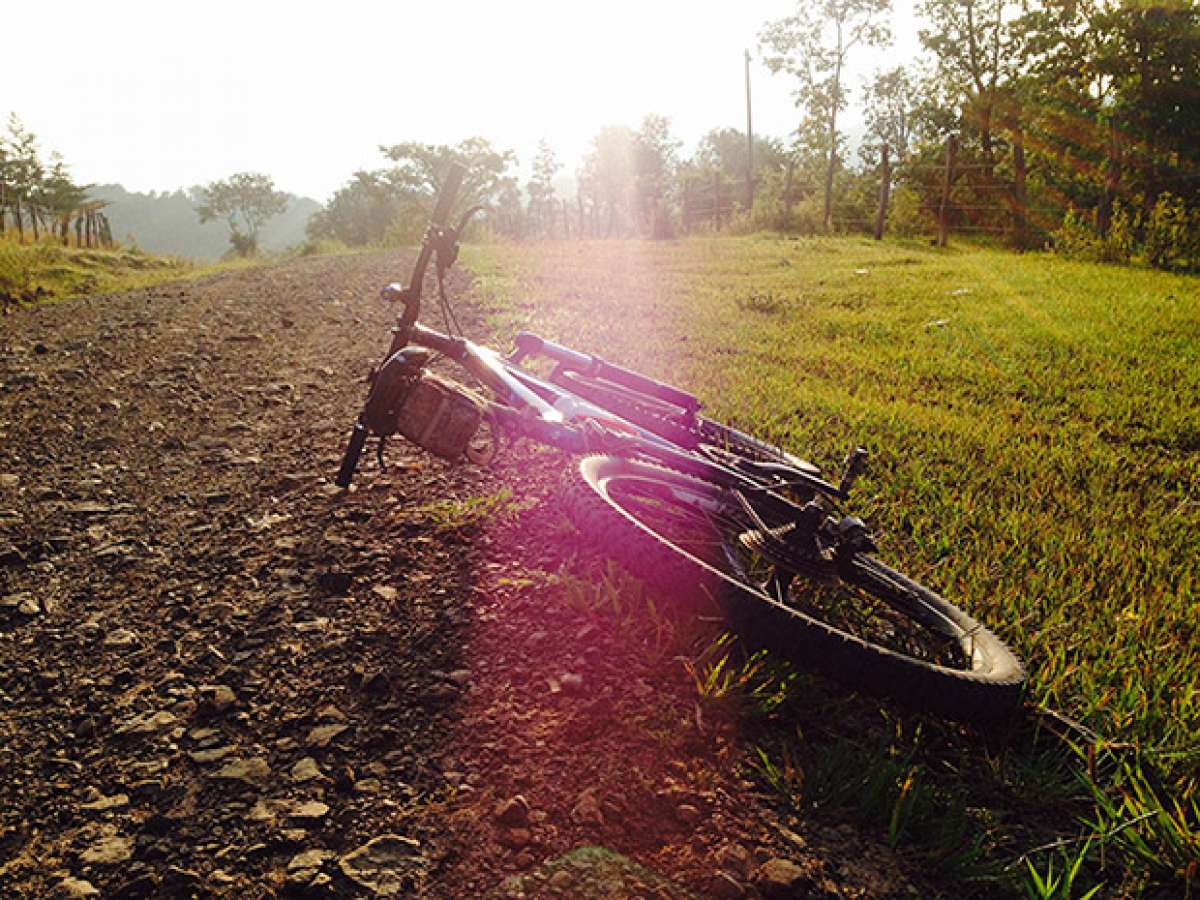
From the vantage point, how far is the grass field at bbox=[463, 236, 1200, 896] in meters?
1.79

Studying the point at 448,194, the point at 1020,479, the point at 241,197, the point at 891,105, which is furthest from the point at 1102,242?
the point at 241,197

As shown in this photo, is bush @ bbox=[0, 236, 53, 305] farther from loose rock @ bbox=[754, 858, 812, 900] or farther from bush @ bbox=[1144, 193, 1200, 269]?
bush @ bbox=[1144, 193, 1200, 269]

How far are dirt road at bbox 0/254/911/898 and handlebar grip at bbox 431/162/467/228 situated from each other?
142 centimetres

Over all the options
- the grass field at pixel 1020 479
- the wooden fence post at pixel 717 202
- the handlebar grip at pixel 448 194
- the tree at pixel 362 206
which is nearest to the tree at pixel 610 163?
the tree at pixel 362 206

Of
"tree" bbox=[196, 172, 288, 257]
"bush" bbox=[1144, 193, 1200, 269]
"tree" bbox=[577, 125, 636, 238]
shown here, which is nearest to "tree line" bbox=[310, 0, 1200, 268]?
"bush" bbox=[1144, 193, 1200, 269]

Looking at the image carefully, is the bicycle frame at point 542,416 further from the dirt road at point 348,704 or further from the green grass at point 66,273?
the green grass at point 66,273

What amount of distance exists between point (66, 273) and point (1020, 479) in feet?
53.1

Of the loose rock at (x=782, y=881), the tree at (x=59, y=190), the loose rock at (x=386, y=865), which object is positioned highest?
the tree at (x=59, y=190)

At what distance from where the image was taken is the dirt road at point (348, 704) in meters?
1.64

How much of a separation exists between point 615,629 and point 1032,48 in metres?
33.9

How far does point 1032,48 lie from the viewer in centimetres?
2692

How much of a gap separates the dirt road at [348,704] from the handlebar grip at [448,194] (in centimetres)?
142

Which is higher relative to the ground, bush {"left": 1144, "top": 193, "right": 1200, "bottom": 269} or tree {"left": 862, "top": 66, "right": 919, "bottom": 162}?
tree {"left": 862, "top": 66, "right": 919, "bottom": 162}

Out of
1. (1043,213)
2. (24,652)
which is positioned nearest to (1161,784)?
(24,652)
